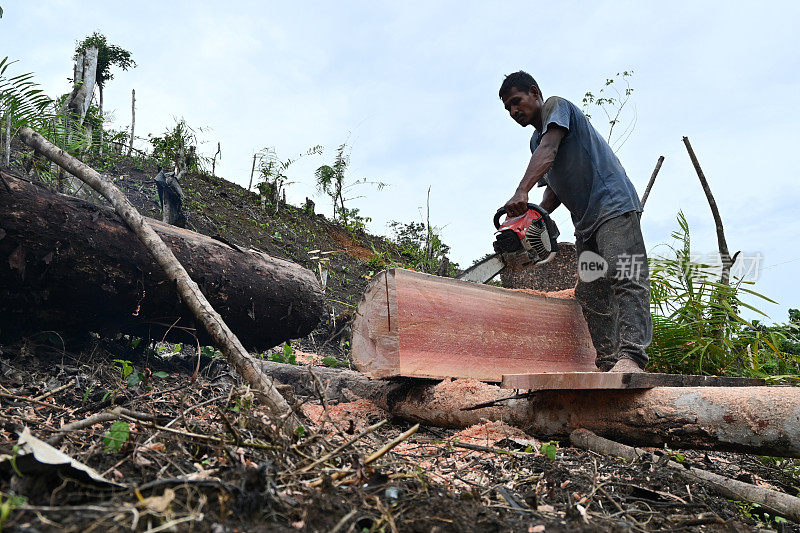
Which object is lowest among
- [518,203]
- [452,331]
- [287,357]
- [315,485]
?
[315,485]

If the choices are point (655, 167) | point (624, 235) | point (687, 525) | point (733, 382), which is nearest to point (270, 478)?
point (687, 525)

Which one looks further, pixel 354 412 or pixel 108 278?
pixel 354 412

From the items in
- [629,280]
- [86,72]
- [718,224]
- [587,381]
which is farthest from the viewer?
[86,72]

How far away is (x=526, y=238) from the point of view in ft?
11.3

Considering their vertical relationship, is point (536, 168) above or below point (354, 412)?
above

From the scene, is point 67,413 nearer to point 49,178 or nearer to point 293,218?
point 49,178

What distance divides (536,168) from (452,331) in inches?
46.1

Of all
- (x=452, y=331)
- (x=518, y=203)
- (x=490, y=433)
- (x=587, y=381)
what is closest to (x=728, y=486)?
(x=587, y=381)

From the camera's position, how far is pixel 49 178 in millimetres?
4445

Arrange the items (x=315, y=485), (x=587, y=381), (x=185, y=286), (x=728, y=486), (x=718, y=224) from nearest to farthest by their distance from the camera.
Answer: (x=315, y=485) → (x=728, y=486) → (x=587, y=381) → (x=185, y=286) → (x=718, y=224)

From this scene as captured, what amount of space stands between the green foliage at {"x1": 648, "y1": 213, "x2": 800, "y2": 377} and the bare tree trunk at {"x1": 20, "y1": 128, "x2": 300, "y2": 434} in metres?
3.42

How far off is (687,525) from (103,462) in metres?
1.69

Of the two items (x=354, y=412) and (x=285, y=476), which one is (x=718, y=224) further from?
(x=285, y=476)

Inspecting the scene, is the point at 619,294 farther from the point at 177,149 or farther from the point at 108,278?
the point at 177,149
